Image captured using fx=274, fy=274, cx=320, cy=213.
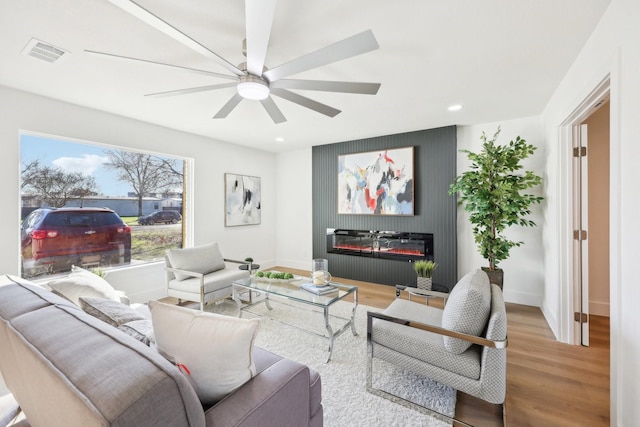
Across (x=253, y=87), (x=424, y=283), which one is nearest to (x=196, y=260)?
(x=253, y=87)

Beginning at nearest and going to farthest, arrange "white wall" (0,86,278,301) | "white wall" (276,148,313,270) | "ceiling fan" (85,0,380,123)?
"ceiling fan" (85,0,380,123), "white wall" (0,86,278,301), "white wall" (276,148,313,270)

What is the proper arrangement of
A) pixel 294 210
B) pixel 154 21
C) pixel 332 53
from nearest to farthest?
pixel 154 21
pixel 332 53
pixel 294 210

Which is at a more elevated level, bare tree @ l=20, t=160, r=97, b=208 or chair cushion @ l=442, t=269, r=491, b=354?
A: bare tree @ l=20, t=160, r=97, b=208

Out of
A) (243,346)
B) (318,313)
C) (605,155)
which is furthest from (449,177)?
(243,346)

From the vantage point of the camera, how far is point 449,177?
13.4 feet

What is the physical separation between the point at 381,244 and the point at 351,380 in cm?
281

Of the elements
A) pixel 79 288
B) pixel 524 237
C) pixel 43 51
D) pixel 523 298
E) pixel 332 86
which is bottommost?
pixel 523 298

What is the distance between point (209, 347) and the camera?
105cm

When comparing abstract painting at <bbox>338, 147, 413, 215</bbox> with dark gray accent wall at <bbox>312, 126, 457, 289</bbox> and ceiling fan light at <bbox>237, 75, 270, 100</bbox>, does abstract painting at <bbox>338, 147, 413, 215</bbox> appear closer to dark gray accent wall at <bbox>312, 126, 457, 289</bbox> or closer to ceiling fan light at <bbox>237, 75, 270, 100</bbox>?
dark gray accent wall at <bbox>312, 126, 457, 289</bbox>

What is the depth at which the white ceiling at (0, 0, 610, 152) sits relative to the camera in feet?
5.43

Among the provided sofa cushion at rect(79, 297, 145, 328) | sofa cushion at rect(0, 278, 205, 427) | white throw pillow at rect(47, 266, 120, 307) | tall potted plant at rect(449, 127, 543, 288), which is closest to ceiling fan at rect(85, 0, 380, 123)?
sofa cushion at rect(0, 278, 205, 427)

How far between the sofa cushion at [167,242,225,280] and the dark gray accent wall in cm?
215

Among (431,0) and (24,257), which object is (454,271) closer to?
(431,0)

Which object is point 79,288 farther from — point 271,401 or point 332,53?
point 332,53
